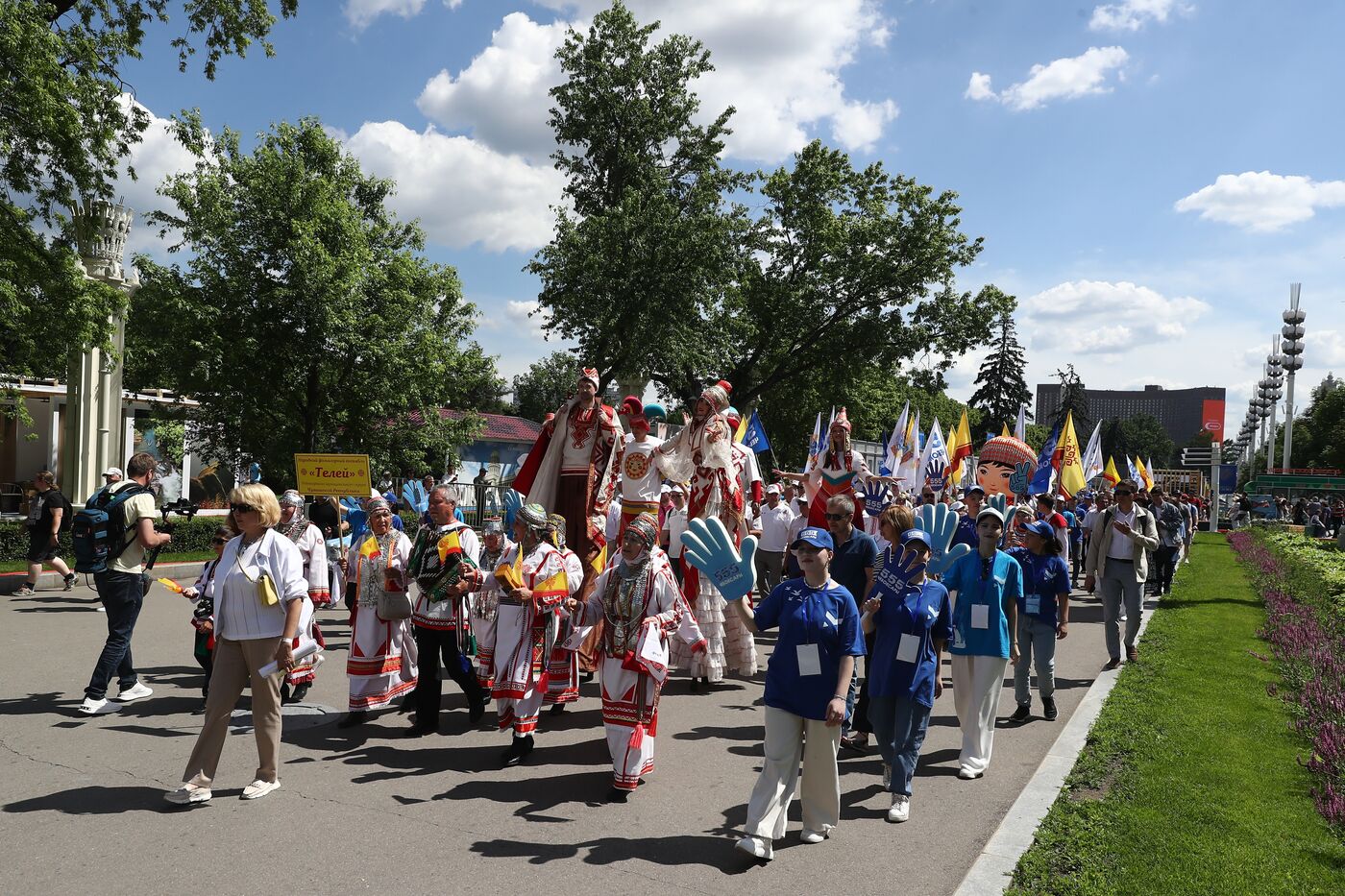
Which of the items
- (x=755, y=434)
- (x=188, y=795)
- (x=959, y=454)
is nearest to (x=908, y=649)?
(x=188, y=795)

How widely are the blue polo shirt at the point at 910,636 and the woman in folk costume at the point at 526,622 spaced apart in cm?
223

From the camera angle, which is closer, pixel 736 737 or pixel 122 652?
pixel 736 737

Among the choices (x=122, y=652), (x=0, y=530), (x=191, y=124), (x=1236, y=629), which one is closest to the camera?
(x=122, y=652)

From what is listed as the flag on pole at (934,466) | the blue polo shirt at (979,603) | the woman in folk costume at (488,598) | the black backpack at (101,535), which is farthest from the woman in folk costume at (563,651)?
the flag on pole at (934,466)

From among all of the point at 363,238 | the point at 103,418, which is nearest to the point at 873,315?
the point at 363,238

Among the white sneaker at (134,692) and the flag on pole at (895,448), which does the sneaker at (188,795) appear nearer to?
the white sneaker at (134,692)

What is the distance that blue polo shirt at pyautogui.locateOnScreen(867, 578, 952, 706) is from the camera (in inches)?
213

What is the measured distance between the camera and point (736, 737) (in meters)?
7.11

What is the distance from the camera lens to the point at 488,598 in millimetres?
6688

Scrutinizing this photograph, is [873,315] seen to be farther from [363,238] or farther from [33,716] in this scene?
[33,716]

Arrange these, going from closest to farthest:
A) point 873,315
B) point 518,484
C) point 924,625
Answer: point 924,625 → point 518,484 → point 873,315

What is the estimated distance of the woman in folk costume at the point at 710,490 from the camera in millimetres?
8836

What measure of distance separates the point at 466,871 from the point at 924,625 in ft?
9.18

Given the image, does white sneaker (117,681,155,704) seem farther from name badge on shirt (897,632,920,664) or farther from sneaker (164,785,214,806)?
name badge on shirt (897,632,920,664)
